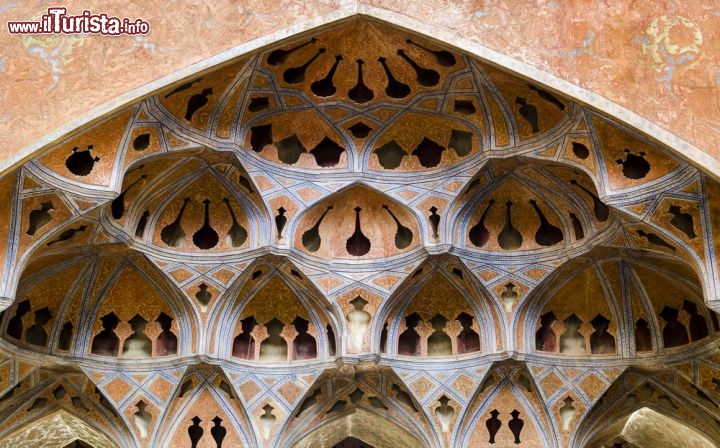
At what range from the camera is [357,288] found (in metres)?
16.5

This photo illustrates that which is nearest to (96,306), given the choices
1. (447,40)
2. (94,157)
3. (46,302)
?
(46,302)

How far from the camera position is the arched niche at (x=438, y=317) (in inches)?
648

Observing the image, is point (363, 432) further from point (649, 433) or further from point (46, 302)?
point (46, 302)

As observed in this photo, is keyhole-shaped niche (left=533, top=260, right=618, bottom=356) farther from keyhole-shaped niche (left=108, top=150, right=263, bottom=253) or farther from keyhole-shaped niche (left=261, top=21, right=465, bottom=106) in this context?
keyhole-shaped niche (left=108, top=150, right=263, bottom=253)

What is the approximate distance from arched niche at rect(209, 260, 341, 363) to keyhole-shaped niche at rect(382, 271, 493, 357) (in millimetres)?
1036

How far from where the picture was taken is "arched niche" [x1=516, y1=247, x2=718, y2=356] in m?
15.7

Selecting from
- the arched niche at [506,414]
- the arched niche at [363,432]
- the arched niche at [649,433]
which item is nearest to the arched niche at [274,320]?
the arched niche at [363,432]

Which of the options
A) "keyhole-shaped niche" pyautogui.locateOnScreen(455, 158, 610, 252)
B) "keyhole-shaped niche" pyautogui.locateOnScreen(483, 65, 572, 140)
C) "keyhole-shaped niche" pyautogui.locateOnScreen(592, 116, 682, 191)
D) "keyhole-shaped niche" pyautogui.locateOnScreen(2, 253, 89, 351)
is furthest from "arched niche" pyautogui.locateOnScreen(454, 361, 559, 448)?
"keyhole-shaped niche" pyautogui.locateOnScreen(2, 253, 89, 351)

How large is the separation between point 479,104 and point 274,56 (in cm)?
268

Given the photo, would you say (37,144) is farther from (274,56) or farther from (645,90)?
(645,90)

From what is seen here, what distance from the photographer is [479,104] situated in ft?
49.6

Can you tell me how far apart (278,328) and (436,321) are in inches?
89.7

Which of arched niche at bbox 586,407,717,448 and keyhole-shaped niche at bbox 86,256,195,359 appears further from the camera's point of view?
arched niche at bbox 586,407,717,448

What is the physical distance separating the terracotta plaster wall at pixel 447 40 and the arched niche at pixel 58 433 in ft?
16.9
